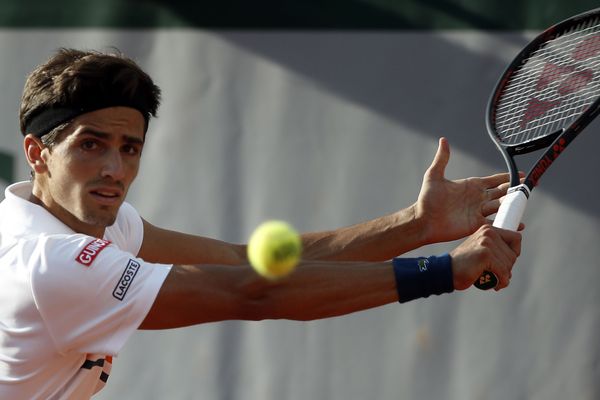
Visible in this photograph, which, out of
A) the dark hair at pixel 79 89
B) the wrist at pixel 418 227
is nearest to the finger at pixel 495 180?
the wrist at pixel 418 227

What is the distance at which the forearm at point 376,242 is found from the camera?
148 inches

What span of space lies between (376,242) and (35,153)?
1.15 metres

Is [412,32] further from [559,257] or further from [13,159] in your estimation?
[13,159]

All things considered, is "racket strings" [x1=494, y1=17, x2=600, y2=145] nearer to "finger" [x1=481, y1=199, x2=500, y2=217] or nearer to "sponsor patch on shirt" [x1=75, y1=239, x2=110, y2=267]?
"finger" [x1=481, y1=199, x2=500, y2=217]

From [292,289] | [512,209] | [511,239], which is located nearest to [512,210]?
[512,209]

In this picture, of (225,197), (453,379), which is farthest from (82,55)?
(453,379)

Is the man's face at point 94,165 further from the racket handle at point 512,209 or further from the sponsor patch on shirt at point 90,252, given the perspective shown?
the racket handle at point 512,209

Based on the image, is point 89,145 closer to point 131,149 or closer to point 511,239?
point 131,149

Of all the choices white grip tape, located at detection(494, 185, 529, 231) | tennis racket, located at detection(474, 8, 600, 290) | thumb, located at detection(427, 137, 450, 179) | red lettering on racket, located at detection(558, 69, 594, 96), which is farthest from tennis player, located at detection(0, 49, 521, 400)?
red lettering on racket, located at detection(558, 69, 594, 96)

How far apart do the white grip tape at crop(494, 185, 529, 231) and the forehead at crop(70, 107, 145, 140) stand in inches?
42.4

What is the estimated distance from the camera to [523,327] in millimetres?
4984

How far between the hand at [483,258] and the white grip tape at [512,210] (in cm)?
16

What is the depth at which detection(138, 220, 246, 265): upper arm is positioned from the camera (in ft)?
12.5

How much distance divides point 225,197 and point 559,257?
152cm
